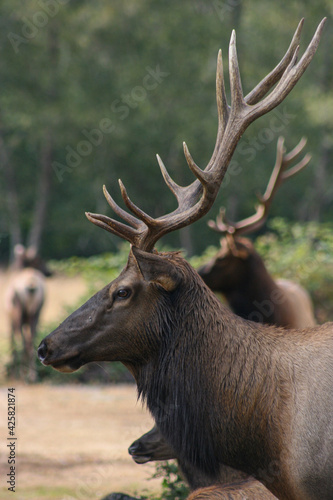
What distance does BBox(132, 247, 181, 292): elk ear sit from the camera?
3507 mm

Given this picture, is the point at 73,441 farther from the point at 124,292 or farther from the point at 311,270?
the point at 124,292

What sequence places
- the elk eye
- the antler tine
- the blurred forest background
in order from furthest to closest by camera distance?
the blurred forest background → the antler tine → the elk eye

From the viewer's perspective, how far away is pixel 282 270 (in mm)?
10852

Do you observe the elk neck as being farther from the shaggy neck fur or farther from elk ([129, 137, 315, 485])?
the shaggy neck fur

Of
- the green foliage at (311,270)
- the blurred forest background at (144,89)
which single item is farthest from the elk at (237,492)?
the blurred forest background at (144,89)

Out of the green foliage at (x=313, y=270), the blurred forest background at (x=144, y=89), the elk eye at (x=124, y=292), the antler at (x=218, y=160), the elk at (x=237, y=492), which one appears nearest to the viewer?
the elk at (x=237, y=492)

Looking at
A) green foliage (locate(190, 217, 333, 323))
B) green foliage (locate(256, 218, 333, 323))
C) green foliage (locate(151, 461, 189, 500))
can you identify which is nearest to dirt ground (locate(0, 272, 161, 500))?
green foliage (locate(151, 461, 189, 500))

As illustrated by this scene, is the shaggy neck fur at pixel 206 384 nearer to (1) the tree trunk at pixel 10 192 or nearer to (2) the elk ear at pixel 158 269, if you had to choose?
(2) the elk ear at pixel 158 269

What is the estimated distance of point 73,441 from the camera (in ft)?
27.6

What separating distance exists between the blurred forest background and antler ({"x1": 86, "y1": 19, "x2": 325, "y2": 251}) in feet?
56.4

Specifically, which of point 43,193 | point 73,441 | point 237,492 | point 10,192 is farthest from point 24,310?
point 10,192

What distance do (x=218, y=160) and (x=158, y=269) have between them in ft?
2.73

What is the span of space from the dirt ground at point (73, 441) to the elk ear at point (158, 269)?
1.90 meters

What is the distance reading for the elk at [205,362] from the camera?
3.51 meters
